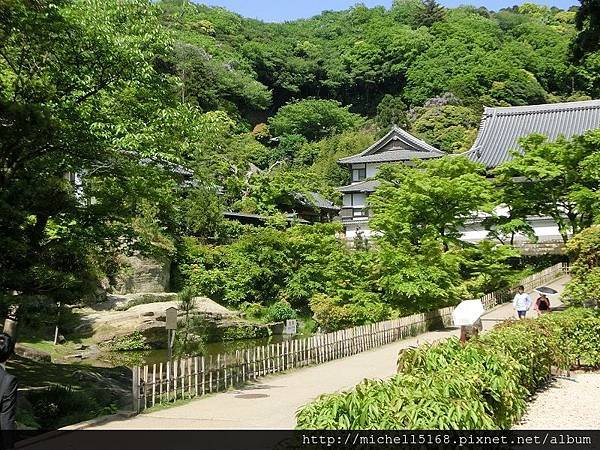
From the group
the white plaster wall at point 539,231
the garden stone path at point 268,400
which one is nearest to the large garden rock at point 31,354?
the garden stone path at point 268,400

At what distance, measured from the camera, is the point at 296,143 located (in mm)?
66250

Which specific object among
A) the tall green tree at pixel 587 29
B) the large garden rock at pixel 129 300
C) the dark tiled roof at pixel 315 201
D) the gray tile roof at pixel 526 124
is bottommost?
the large garden rock at pixel 129 300

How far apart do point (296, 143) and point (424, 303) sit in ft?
155

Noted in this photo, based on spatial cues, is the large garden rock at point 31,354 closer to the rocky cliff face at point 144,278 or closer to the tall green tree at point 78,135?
the tall green tree at point 78,135

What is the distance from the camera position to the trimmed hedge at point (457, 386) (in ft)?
19.0

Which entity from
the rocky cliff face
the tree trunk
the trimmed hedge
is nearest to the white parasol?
the trimmed hedge

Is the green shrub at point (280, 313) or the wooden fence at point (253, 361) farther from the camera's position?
the green shrub at point (280, 313)

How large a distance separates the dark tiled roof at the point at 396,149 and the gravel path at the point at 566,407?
38.3m

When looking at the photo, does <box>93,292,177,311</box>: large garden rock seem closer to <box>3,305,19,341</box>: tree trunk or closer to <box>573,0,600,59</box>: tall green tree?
<box>3,305,19,341</box>: tree trunk

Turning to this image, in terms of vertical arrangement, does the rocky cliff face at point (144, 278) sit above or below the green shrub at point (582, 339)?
above

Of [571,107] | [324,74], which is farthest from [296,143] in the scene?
→ [571,107]

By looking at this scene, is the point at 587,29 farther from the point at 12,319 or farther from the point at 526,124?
the point at 526,124

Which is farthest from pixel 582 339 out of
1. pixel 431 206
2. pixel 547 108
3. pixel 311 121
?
pixel 311 121

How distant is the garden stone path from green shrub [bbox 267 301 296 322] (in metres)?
11.9
